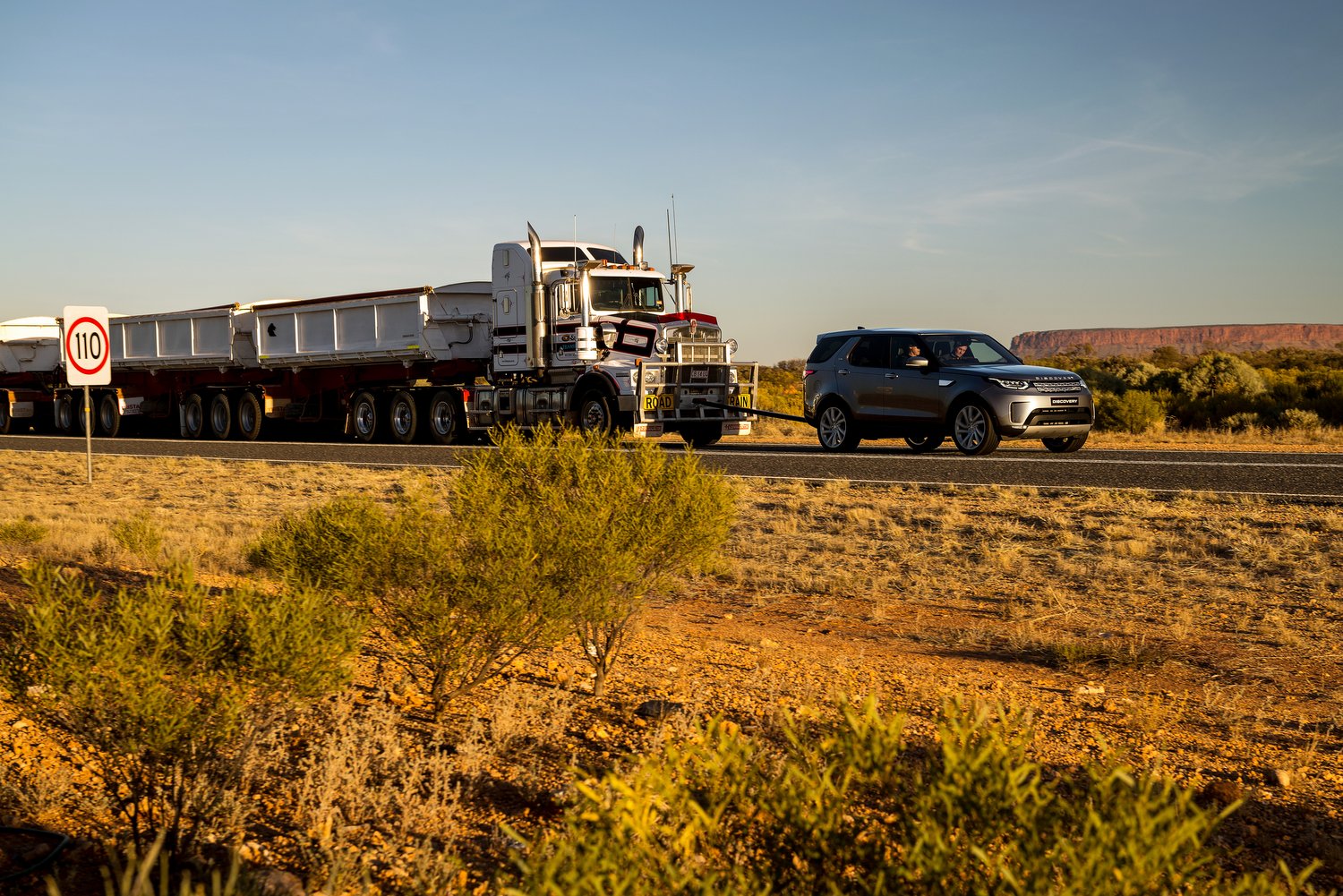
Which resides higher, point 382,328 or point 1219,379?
point 382,328

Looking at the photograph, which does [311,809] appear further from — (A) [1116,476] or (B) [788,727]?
(A) [1116,476]

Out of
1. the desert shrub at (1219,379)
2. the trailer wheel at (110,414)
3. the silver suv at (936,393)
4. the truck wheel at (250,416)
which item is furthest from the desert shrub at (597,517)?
the trailer wheel at (110,414)

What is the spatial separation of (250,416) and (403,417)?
593 cm

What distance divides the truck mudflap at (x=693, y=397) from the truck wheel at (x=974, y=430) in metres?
4.85

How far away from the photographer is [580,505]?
636cm

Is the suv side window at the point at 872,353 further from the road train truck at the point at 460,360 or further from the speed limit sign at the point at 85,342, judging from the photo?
the speed limit sign at the point at 85,342

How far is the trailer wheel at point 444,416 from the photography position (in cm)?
2444

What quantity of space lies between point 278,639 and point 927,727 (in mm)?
2788

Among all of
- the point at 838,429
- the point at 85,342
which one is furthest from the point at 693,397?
the point at 85,342

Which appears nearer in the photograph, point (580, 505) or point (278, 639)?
point (278, 639)

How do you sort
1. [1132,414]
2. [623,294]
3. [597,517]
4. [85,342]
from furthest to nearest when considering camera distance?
[1132,414], [623,294], [85,342], [597,517]

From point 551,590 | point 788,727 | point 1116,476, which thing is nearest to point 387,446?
point 1116,476

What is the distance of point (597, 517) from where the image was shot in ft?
20.2

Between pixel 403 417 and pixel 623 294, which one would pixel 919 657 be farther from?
pixel 403 417
